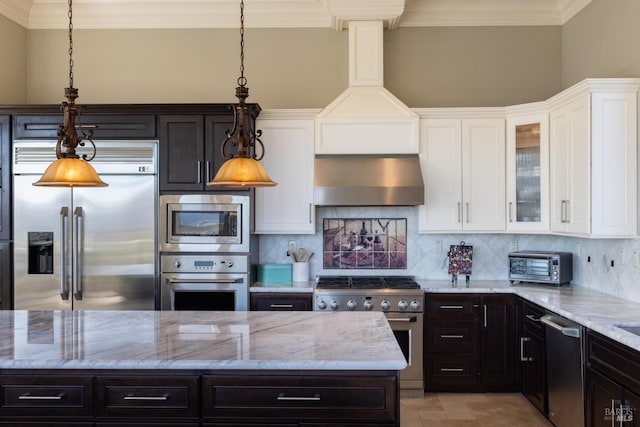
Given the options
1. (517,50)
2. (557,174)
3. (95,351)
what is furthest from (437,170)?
(95,351)

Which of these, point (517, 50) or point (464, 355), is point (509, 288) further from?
point (517, 50)

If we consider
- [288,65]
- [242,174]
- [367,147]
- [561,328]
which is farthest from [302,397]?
[288,65]

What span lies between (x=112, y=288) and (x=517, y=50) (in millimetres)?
4253

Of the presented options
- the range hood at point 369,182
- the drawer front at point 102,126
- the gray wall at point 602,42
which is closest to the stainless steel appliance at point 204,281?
the range hood at point 369,182

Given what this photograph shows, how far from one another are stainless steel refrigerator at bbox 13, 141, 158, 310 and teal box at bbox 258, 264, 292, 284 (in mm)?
948

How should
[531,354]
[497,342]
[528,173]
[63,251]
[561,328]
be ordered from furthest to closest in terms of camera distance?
[528,173], [497,342], [63,251], [531,354], [561,328]

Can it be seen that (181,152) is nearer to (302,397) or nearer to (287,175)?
(287,175)

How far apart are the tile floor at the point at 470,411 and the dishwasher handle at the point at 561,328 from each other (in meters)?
0.83

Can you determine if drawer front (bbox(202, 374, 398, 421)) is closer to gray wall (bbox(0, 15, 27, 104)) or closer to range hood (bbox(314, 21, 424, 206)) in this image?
range hood (bbox(314, 21, 424, 206))

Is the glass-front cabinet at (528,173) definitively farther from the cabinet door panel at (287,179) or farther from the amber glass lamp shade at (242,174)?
the amber glass lamp shade at (242,174)

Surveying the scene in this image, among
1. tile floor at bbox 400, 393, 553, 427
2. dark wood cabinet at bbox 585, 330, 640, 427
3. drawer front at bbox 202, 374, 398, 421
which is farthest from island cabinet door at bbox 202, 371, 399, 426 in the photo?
tile floor at bbox 400, 393, 553, 427

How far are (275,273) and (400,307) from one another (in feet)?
3.78

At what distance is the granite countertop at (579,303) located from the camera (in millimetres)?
2809

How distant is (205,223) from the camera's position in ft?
14.1
